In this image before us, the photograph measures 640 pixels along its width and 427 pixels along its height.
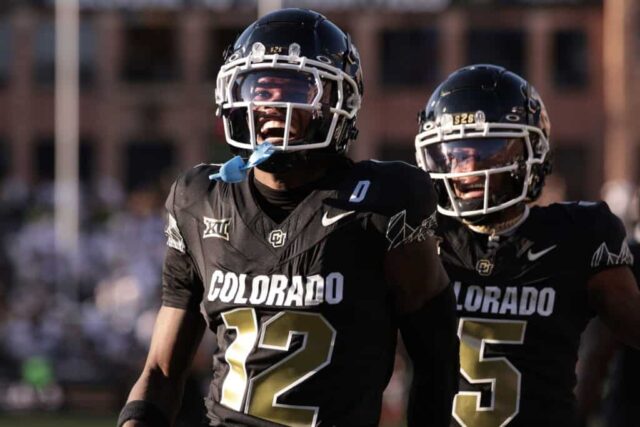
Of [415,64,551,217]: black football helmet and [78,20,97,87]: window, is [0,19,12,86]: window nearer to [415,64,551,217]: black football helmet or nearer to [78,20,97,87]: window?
[78,20,97,87]: window

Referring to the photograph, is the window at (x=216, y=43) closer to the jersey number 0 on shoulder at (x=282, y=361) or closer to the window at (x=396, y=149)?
the window at (x=396, y=149)

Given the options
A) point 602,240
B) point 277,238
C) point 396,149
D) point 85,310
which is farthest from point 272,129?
point 396,149

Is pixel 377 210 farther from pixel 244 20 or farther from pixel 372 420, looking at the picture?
pixel 244 20

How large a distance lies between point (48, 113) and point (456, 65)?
8.22m

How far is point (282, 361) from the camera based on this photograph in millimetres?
3434

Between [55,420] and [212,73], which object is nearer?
[55,420]

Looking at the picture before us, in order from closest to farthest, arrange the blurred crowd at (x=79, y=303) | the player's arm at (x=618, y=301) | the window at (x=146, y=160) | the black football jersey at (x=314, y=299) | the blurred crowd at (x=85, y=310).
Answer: the black football jersey at (x=314, y=299) → the player's arm at (x=618, y=301) → the blurred crowd at (x=85, y=310) → the blurred crowd at (x=79, y=303) → the window at (x=146, y=160)

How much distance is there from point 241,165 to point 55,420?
10494 mm

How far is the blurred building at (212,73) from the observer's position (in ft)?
97.3

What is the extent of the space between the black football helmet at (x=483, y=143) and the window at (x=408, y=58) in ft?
82.6

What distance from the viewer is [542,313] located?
4285 mm

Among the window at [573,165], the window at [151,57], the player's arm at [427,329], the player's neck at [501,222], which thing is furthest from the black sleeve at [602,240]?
the window at [151,57]

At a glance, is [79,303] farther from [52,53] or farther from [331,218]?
[331,218]

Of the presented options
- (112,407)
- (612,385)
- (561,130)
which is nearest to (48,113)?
(561,130)
